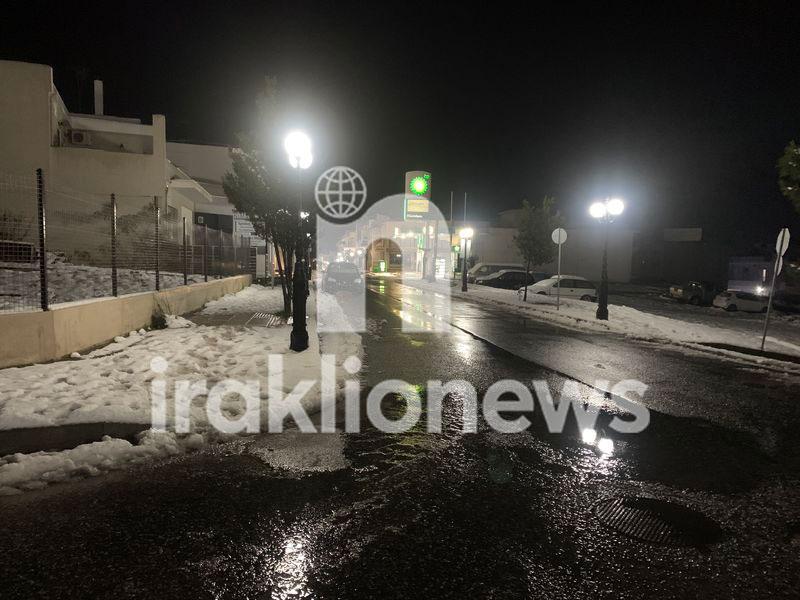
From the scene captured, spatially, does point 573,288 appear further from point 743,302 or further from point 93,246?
point 93,246

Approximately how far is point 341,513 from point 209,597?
3.58 ft

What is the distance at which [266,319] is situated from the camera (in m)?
13.4

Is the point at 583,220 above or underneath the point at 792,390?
above

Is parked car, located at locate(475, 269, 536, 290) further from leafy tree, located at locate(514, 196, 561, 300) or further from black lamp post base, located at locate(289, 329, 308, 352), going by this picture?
black lamp post base, located at locate(289, 329, 308, 352)

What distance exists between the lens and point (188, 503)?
3.57 meters

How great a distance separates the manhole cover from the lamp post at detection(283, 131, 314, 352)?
657cm

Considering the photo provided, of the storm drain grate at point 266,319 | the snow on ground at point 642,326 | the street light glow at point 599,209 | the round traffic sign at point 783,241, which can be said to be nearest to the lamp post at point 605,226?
the street light glow at point 599,209

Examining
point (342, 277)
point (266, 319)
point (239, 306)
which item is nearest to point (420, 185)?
point (342, 277)

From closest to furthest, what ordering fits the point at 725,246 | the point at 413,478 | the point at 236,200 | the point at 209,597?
the point at 209,597, the point at 413,478, the point at 236,200, the point at 725,246

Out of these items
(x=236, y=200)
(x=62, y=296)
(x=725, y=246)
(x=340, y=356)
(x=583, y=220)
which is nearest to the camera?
(x=340, y=356)

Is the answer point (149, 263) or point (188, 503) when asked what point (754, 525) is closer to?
point (188, 503)

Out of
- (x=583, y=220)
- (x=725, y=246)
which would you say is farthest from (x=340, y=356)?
(x=583, y=220)

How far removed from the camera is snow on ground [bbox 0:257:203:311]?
8.50 m

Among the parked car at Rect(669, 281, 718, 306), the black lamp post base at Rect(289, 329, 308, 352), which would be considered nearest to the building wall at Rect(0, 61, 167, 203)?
the black lamp post base at Rect(289, 329, 308, 352)
